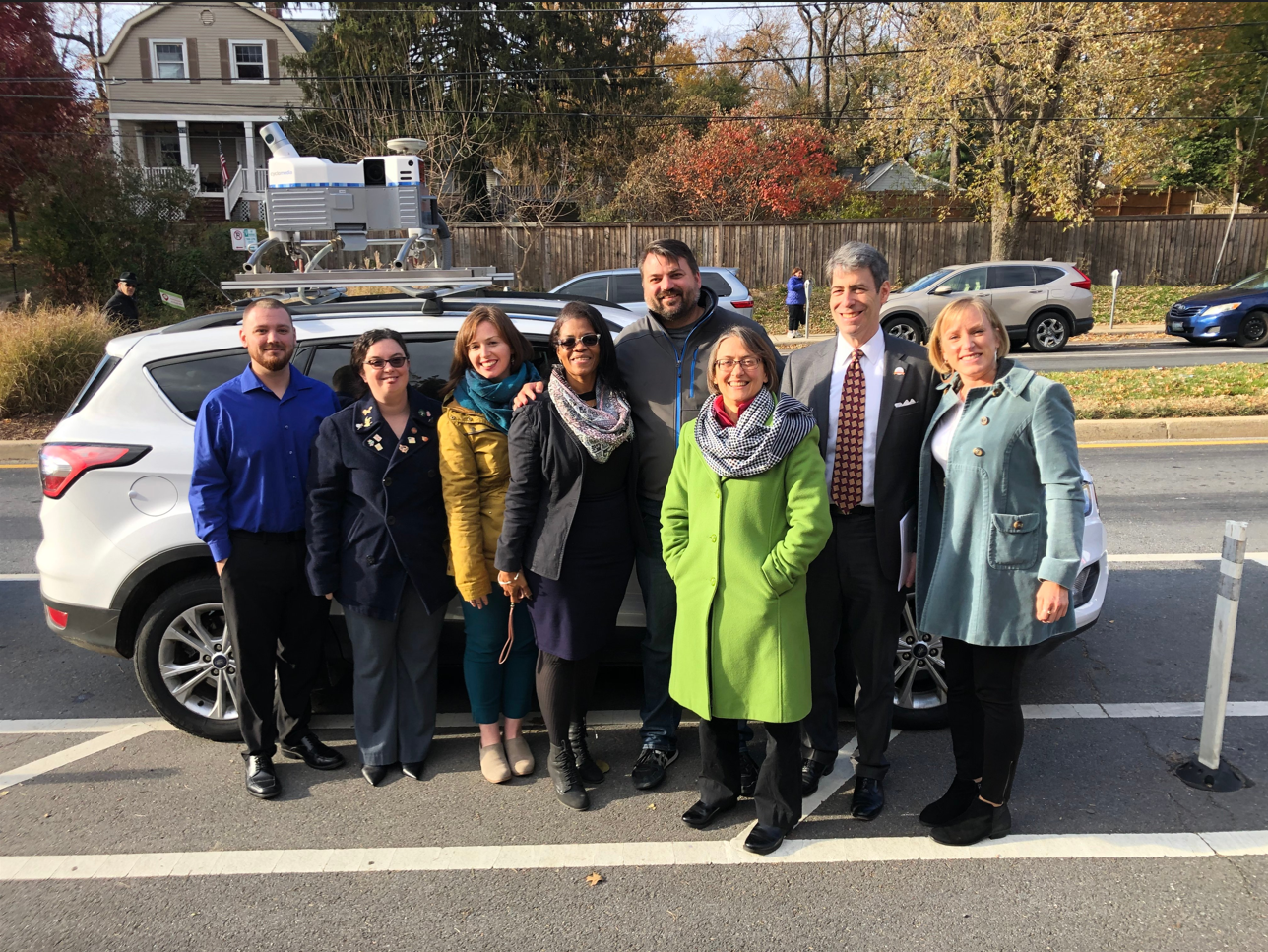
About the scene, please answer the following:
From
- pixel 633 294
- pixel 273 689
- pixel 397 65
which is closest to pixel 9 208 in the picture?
pixel 397 65

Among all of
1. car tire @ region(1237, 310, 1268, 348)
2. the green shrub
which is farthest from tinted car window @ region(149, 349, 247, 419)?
car tire @ region(1237, 310, 1268, 348)

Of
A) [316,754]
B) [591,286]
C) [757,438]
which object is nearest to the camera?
[757,438]

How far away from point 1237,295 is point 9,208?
96.0 feet

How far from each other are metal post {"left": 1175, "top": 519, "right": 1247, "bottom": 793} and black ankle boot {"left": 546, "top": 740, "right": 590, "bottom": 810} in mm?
2357

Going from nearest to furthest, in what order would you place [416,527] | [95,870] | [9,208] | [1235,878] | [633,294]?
1. [1235,878]
2. [95,870]
3. [416,527]
4. [633,294]
5. [9,208]

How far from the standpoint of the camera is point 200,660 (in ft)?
13.6

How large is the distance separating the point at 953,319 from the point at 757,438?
802 millimetres

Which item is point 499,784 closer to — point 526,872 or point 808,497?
point 526,872

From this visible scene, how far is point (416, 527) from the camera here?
3.70 metres

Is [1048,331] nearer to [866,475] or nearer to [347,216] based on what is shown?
[347,216]

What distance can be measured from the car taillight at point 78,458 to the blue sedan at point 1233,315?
59.6 feet

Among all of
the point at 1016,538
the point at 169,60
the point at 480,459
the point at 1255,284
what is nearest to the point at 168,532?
the point at 480,459

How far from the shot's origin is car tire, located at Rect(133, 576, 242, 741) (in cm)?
405

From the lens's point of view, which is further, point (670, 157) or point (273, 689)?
point (670, 157)
